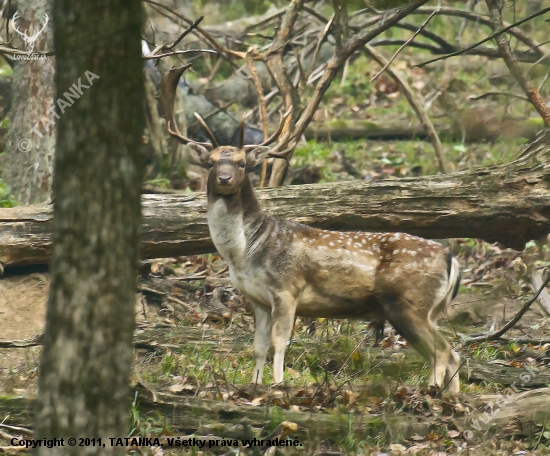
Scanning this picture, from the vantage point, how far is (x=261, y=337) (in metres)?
7.35

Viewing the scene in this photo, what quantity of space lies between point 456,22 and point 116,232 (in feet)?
53.1

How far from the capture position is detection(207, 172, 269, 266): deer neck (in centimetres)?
737

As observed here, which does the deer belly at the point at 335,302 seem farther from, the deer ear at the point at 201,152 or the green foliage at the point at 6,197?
the green foliage at the point at 6,197

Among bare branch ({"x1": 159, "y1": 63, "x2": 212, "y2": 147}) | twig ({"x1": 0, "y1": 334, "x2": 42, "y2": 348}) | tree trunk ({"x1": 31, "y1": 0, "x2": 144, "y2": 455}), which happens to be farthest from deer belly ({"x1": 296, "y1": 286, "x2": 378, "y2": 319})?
tree trunk ({"x1": 31, "y1": 0, "x2": 144, "y2": 455})

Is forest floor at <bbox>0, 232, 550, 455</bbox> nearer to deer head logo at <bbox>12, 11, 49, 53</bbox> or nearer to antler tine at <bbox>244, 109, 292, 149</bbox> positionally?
antler tine at <bbox>244, 109, 292, 149</bbox>

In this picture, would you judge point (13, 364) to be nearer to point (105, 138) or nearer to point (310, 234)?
point (310, 234)

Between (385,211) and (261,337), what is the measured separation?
6.63ft

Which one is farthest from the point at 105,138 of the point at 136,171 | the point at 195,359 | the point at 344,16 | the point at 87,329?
the point at 344,16

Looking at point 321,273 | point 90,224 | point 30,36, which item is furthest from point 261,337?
point 30,36

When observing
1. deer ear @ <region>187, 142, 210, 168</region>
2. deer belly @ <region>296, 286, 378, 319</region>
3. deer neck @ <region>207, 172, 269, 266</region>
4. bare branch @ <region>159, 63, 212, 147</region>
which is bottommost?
deer belly @ <region>296, 286, 378, 319</region>

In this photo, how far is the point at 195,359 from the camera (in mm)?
7246

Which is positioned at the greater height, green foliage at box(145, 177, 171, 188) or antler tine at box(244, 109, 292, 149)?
antler tine at box(244, 109, 292, 149)

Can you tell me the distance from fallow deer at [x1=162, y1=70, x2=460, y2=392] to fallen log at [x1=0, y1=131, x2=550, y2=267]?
999 mm

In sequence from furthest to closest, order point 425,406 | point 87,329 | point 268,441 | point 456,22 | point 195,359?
1. point 456,22
2. point 195,359
3. point 425,406
4. point 268,441
5. point 87,329
